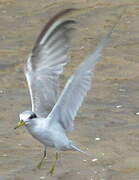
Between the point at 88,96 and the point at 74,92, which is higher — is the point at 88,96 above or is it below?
below

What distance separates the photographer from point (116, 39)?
12086 mm

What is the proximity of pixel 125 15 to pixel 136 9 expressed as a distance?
0.75 ft

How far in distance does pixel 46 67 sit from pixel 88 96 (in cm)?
216

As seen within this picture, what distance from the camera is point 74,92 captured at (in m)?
7.42

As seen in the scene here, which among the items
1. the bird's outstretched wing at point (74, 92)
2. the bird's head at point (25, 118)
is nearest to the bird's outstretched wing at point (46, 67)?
the bird's outstretched wing at point (74, 92)

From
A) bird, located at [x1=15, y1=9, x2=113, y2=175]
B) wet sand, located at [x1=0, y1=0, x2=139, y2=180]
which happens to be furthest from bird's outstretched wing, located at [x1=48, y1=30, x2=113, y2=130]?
wet sand, located at [x1=0, y1=0, x2=139, y2=180]

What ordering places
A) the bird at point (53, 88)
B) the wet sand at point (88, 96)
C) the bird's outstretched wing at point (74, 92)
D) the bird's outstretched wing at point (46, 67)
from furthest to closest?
the wet sand at point (88, 96) → the bird's outstretched wing at point (46, 67) → the bird at point (53, 88) → the bird's outstretched wing at point (74, 92)

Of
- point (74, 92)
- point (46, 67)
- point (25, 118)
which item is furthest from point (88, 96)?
point (25, 118)

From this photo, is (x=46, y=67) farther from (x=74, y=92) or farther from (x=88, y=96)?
(x=88, y=96)

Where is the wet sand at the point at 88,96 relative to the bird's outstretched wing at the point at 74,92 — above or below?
below

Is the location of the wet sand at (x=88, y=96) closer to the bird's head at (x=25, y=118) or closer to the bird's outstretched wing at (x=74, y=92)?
the bird's outstretched wing at (x=74, y=92)

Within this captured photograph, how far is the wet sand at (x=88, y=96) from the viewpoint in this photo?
8.19 metres

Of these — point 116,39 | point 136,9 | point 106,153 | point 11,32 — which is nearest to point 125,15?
point 136,9

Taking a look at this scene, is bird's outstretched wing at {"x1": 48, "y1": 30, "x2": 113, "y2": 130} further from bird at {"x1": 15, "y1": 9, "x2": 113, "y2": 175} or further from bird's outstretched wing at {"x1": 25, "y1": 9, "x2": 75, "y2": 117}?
bird's outstretched wing at {"x1": 25, "y1": 9, "x2": 75, "y2": 117}
